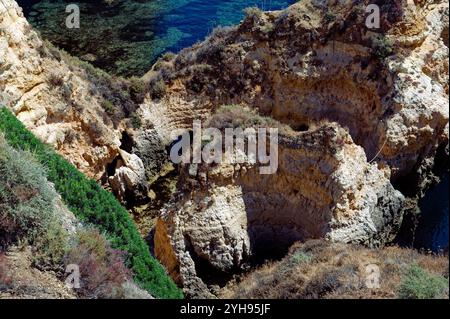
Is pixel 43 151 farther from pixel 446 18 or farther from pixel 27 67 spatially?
pixel 446 18

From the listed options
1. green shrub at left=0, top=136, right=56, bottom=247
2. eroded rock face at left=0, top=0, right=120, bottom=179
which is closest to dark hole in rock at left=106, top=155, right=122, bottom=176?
eroded rock face at left=0, top=0, right=120, bottom=179

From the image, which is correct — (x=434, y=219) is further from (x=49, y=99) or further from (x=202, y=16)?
(x=202, y=16)

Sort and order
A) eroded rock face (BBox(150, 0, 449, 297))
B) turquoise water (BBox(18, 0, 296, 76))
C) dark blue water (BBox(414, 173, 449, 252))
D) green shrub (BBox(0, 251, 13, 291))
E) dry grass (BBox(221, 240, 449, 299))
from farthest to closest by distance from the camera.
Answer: turquoise water (BBox(18, 0, 296, 76)), dark blue water (BBox(414, 173, 449, 252)), eroded rock face (BBox(150, 0, 449, 297)), dry grass (BBox(221, 240, 449, 299)), green shrub (BBox(0, 251, 13, 291))

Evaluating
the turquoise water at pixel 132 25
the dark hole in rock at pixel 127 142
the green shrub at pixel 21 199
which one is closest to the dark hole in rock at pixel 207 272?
the green shrub at pixel 21 199

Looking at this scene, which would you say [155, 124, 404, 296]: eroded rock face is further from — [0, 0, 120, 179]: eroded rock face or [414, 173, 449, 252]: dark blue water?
[0, 0, 120, 179]: eroded rock face

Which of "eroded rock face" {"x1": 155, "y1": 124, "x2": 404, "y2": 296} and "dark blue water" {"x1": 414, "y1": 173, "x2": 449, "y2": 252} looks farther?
"dark blue water" {"x1": 414, "y1": 173, "x2": 449, "y2": 252}
